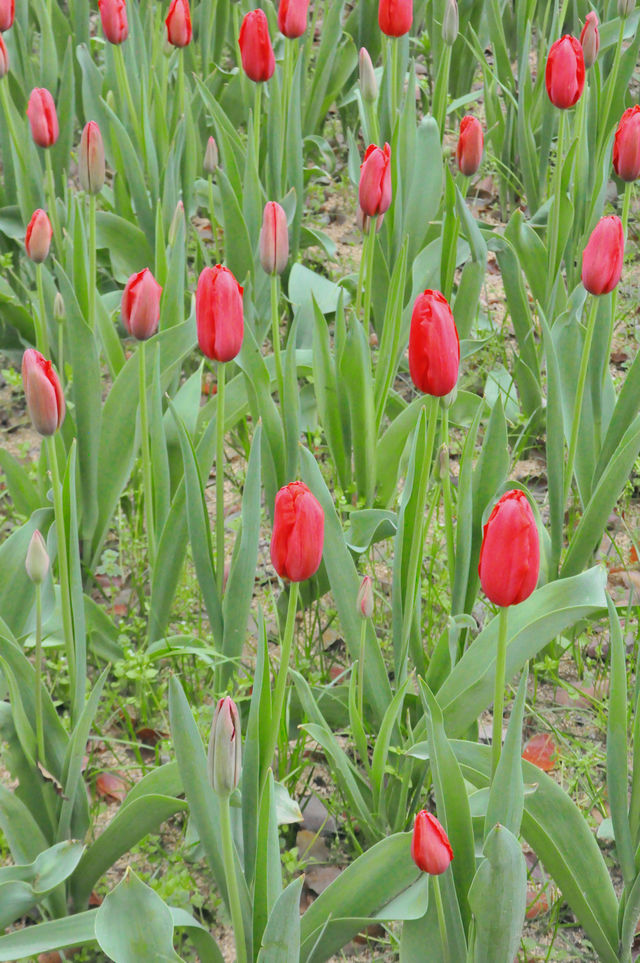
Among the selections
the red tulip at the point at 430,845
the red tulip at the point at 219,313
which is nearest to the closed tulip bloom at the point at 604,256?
the red tulip at the point at 219,313

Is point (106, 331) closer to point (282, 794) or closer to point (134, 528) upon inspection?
point (134, 528)

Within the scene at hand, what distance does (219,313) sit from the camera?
4.55 feet

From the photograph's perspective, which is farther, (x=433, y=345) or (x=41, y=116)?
(x=41, y=116)

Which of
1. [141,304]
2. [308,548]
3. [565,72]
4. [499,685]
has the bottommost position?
[499,685]

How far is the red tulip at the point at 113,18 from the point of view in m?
2.20

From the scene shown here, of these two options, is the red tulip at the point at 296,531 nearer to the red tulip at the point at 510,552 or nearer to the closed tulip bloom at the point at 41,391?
the red tulip at the point at 510,552

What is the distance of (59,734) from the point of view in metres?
1.45

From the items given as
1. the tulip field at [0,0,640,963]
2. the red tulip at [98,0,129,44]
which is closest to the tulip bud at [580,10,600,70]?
the tulip field at [0,0,640,963]

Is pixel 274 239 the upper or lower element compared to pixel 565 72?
lower

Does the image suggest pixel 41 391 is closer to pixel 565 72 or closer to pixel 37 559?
pixel 37 559

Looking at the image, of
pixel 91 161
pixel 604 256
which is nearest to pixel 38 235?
pixel 91 161

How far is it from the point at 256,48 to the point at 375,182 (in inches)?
20.6

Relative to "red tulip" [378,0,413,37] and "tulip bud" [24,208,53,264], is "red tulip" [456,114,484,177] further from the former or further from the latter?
"tulip bud" [24,208,53,264]

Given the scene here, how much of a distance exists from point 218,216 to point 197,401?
1.31 m
